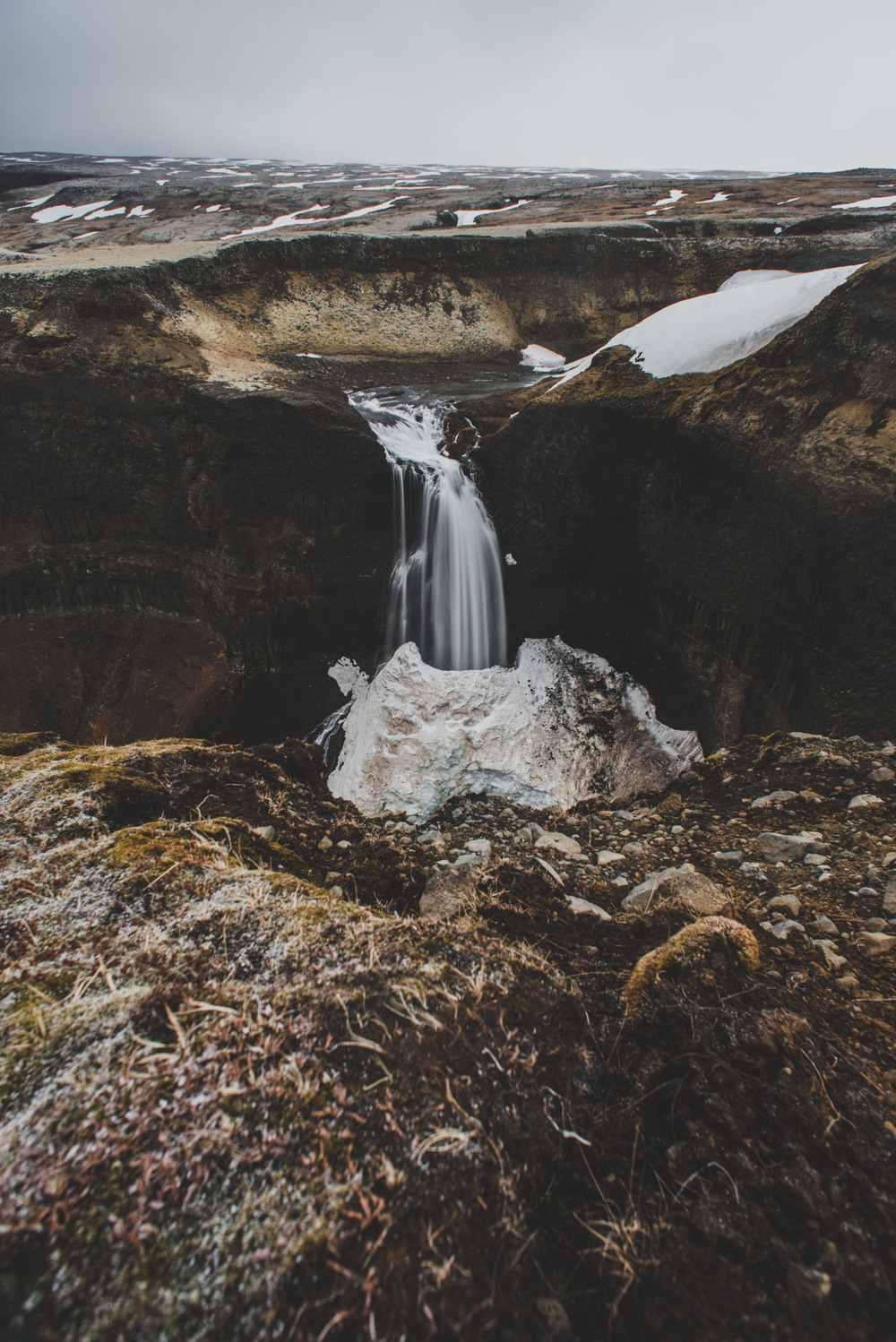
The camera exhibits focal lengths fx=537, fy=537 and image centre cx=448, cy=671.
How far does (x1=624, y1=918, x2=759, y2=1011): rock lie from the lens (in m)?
2.00

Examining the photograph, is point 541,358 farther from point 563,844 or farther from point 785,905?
point 785,905

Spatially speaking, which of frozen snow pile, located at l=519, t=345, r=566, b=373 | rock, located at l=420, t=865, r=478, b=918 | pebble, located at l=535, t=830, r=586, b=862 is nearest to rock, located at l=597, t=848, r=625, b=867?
pebble, located at l=535, t=830, r=586, b=862

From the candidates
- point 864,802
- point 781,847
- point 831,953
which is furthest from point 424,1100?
point 864,802

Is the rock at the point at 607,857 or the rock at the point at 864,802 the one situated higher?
the rock at the point at 864,802

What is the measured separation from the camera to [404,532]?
918cm

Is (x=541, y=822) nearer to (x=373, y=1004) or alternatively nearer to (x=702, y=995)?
(x=702, y=995)

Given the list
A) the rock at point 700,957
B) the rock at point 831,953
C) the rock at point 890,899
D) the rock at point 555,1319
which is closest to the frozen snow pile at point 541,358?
the rock at point 890,899

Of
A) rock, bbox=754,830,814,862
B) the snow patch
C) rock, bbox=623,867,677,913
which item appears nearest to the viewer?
rock, bbox=623,867,677,913

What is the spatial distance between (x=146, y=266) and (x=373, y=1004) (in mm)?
14493

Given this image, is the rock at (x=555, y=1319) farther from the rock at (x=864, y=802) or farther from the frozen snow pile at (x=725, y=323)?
the frozen snow pile at (x=725, y=323)

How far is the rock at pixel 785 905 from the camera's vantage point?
2648 mm

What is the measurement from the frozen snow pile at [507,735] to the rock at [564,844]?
12.4 ft

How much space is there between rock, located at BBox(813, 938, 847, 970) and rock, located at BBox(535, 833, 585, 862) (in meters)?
1.26

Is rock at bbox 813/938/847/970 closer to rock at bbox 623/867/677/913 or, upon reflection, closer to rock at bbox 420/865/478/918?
rock at bbox 623/867/677/913
